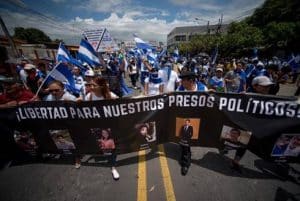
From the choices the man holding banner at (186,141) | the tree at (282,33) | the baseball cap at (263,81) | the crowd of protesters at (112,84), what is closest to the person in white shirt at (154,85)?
the crowd of protesters at (112,84)

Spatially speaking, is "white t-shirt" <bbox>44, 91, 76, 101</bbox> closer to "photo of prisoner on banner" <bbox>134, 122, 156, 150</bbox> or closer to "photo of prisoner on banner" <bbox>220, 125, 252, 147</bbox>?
"photo of prisoner on banner" <bbox>134, 122, 156, 150</bbox>

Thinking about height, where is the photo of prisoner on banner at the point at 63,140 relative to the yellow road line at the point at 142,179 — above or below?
above

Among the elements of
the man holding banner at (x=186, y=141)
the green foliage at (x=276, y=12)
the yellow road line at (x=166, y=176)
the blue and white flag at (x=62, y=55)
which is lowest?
the yellow road line at (x=166, y=176)

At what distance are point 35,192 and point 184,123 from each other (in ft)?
9.90

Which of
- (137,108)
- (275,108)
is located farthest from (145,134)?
(275,108)

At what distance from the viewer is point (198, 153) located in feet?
13.8

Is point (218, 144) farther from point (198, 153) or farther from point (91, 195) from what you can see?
point (91, 195)

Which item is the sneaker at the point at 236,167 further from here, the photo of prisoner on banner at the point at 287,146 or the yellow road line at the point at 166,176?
the yellow road line at the point at 166,176

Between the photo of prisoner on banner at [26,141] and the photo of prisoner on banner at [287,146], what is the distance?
471 cm

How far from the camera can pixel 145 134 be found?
356 cm

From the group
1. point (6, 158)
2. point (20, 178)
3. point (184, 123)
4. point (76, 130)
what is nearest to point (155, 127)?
point (184, 123)

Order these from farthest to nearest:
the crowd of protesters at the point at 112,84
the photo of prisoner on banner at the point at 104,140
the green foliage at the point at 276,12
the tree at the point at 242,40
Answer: the green foliage at the point at 276,12
the tree at the point at 242,40
the crowd of protesters at the point at 112,84
the photo of prisoner on banner at the point at 104,140

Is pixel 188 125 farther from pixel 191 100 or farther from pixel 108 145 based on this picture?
pixel 108 145

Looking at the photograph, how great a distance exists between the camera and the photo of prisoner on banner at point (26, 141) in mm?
3553
